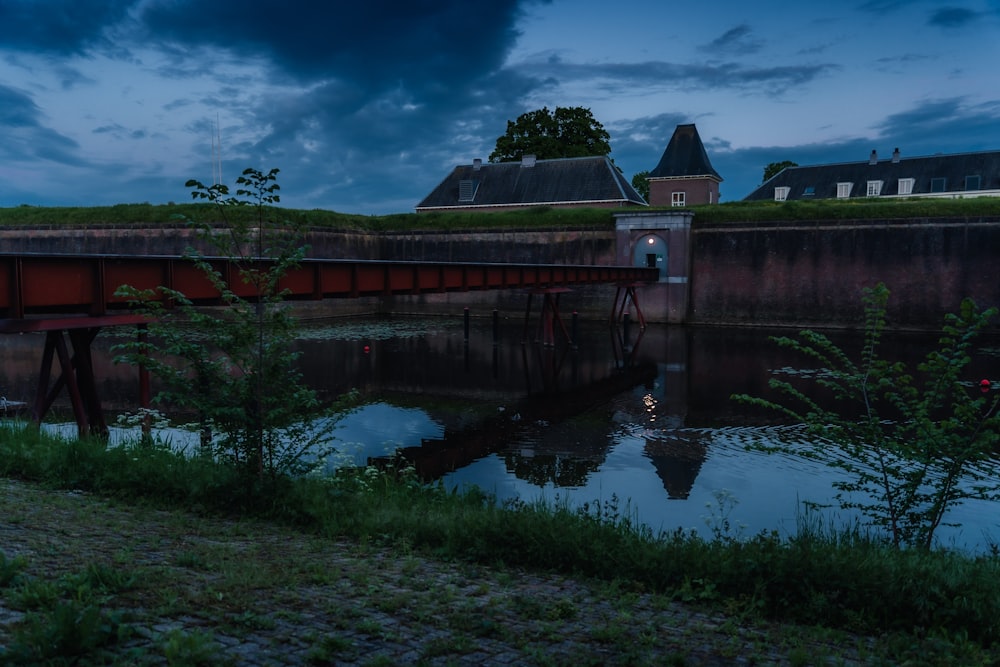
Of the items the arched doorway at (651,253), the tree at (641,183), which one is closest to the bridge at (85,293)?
the arched doorway at (651,253)

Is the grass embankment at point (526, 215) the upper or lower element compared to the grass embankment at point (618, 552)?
upper

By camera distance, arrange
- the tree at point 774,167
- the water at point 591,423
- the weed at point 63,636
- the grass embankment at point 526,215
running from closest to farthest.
Answer: the weed at point 63,636
the water at point 591,423
the grass embankment at point 526,215
the tree at point 774,167

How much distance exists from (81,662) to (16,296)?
7878 mm

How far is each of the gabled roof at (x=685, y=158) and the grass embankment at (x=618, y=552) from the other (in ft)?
141

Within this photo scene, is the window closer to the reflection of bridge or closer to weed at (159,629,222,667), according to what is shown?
the reflection of bridge

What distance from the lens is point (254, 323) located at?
22.7 feet

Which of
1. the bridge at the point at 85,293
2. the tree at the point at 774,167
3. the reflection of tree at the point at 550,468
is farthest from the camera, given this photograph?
the tree at the point at 774,167

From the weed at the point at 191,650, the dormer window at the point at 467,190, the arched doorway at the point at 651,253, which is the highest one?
the dormer window at the point at 467,190

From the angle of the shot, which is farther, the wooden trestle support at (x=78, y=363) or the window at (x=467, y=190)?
the window at (x=467, y=190)

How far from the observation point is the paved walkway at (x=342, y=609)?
3.75 m

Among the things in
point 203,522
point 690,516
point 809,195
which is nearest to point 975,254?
point 809,195

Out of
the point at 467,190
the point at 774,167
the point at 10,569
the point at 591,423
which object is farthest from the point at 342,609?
the point at 774,167

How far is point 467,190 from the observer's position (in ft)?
153

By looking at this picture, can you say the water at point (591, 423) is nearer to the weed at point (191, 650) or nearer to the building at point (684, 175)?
the weed at point (191, 650)
